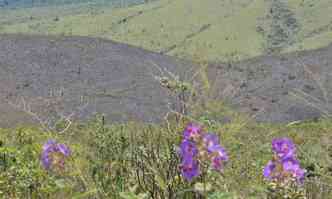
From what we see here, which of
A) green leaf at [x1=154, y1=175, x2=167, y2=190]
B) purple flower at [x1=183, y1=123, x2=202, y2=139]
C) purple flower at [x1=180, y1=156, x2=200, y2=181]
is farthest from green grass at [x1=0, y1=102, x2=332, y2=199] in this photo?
purple flower at [x1=183, y1=123, x2=202, y2=139]

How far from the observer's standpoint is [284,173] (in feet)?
7.86

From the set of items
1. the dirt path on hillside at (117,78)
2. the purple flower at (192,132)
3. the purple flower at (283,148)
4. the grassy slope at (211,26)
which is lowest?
the dirt path on hillside at (117,78)

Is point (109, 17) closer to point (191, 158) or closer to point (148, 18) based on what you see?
point (148, 18)

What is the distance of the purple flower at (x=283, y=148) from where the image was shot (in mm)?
2465

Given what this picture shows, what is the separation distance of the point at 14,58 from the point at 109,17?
2023 inches

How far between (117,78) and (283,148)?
1738 centimetres

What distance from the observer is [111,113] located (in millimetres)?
16266

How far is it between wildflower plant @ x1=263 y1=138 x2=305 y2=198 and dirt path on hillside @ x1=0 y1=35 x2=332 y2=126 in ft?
41.4

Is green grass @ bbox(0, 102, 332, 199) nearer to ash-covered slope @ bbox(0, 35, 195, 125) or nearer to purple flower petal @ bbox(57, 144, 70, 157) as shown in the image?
purple flower petal @ bbox(57, 144, 70, 157)

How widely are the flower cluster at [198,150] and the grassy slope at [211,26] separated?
120 feet

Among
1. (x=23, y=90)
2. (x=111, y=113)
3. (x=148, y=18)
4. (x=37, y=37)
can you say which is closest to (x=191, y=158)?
(x=111, y=113)

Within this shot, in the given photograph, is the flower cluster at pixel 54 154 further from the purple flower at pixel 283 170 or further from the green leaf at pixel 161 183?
the purple flower at pixel 283 170

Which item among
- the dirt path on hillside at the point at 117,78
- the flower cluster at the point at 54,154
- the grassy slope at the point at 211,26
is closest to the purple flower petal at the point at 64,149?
the flower cluster at the point at 54,154

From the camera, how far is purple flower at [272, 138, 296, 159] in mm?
2465
